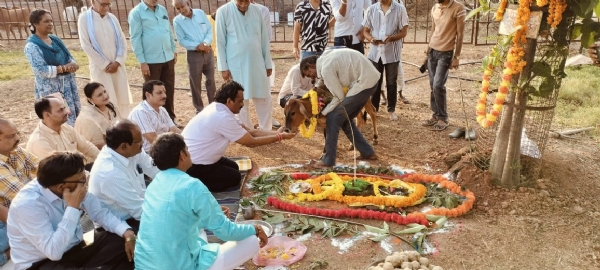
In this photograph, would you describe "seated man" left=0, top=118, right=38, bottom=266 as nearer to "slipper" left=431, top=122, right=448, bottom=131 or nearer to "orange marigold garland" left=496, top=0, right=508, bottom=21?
"orange marigold garland" left=496, top=0, right=508, bottom=21

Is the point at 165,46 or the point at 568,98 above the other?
the point at 165,46

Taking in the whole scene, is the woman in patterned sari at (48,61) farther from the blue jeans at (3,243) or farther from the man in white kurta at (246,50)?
the blue jeans at (3,243)

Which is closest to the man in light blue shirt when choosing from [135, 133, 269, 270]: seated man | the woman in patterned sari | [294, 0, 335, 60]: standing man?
[294, 0, 335, 60]: standing man

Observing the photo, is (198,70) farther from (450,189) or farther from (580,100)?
(580,100)

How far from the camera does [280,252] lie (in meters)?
4.02

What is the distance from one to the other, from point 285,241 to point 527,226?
2388 millimetres

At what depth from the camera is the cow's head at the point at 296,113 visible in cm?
572

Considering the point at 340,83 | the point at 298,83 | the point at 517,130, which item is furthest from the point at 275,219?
the point at 517,130

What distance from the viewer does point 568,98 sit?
8344mm

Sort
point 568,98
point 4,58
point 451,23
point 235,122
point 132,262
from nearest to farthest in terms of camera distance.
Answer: point 132,262, point 235,122, point 451,23, point 568,98, point 4,58

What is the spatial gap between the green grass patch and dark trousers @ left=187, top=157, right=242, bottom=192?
17.5 ft

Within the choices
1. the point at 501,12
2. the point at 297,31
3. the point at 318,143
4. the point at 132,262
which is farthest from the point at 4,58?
the point at 501,12

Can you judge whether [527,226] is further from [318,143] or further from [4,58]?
[4,58]

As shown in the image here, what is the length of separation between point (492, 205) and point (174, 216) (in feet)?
11.2
